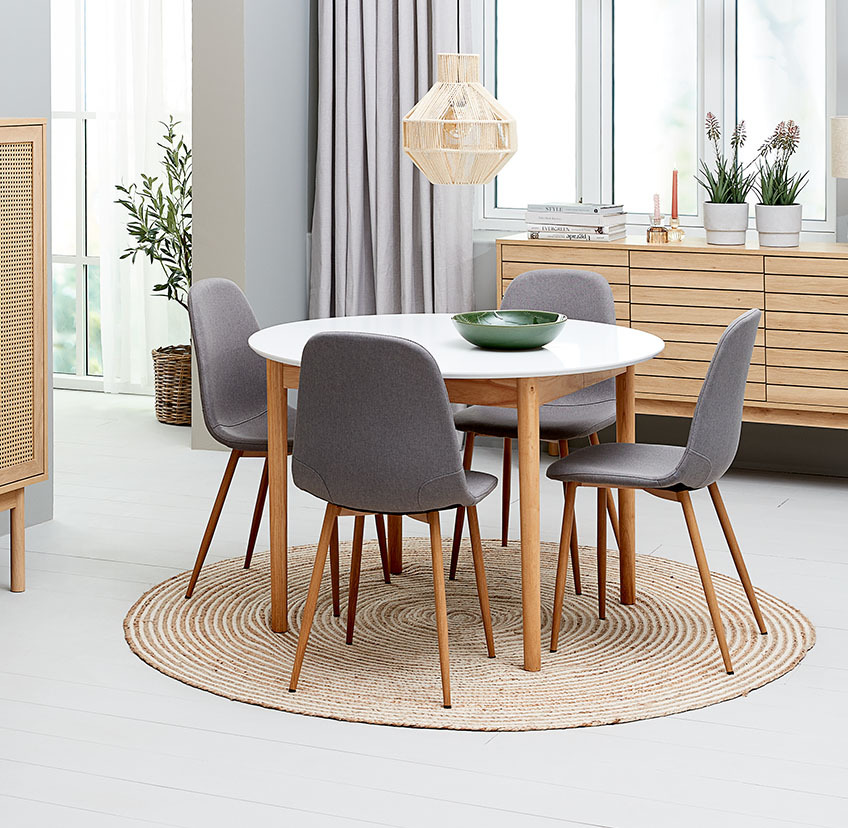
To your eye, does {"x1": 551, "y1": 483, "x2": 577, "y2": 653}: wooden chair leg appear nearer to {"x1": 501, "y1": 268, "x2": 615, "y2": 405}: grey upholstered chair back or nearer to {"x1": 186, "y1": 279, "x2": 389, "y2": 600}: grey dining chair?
{"x1": 186, "y1": 279, "x2": 389, "y2": 600}: grey dining chair

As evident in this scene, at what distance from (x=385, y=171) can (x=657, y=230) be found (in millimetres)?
1194

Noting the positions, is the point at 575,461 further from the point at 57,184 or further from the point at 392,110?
the point at 57,184

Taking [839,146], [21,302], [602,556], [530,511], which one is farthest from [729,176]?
[21,302]

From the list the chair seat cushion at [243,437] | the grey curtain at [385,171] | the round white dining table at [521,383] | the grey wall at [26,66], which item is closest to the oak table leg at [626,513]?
the round white dining table at [521,383]

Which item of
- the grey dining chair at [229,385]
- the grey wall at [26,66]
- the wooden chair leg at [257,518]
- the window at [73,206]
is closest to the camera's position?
the grey dining chair at [229,385]

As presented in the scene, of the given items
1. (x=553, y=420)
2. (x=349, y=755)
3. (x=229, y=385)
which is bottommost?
(x=349, y=755)

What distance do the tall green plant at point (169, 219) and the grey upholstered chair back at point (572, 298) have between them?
7.30 ft

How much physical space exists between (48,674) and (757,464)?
9.82 feet

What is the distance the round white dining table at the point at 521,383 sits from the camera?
10.00 ft

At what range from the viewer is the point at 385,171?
18.3 ft

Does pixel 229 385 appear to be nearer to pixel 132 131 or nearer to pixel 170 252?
pixel 170 252

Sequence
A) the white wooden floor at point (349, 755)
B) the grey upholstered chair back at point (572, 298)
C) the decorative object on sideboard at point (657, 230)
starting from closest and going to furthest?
the white wooden floor at point (349, 755)
the grey upholstered chair back at point (572, 298)
the decorative object on sideboard at point (657, 230)

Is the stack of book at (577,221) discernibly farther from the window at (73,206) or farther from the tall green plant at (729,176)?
the window at (73,206)

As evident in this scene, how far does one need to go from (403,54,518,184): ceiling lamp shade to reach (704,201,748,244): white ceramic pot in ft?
6.65
